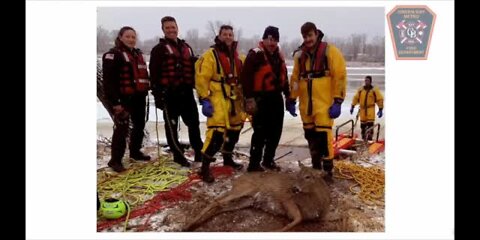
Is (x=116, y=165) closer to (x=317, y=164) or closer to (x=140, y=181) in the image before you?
(x=140, y=181)

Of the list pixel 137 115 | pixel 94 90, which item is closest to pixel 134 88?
pixel 137 115

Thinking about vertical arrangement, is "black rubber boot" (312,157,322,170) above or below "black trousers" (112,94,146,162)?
below

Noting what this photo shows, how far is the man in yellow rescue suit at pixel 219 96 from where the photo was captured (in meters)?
3.29

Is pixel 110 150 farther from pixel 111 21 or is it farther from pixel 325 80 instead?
pixel 325 80

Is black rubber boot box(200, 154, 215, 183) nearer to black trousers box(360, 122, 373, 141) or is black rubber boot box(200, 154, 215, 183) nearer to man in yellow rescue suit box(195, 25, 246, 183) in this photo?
man in yellow rescue suit box(195, 25, 246, 183)

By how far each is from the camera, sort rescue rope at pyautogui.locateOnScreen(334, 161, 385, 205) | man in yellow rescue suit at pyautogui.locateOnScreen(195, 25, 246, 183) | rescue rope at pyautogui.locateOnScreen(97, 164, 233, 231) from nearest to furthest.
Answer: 1. rescue rope at pyautogui.locateOnScreen(97, 164, 233, 231)
2. rescue rope at pyautogui.locateOnScreen(334, 161, 385, 205)
3. man in yellow rescue suit at pyautogui.locateOnScreen(195, 25, 246, 183)

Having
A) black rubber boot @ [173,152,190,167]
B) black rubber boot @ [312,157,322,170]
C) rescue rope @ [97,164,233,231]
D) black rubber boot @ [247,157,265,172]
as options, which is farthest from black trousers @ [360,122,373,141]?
black rubber boot @ [173,152,190,167]

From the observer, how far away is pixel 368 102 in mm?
3115

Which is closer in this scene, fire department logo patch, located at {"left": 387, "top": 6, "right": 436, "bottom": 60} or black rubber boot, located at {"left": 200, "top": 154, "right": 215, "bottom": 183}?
fire department logo patch, located at {"left": 387, "top": 6, "right": 436, "bottom": 60}

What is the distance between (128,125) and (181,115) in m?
0.38

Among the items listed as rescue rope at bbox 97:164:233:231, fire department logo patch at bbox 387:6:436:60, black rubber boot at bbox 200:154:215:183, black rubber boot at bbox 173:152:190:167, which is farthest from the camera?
black rubber boot at bbox 173:152:190:167

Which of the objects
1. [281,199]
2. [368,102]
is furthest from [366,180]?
[281,199]

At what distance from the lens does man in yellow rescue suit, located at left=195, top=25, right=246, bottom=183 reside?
130 inches

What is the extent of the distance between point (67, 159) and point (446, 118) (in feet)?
7.39
